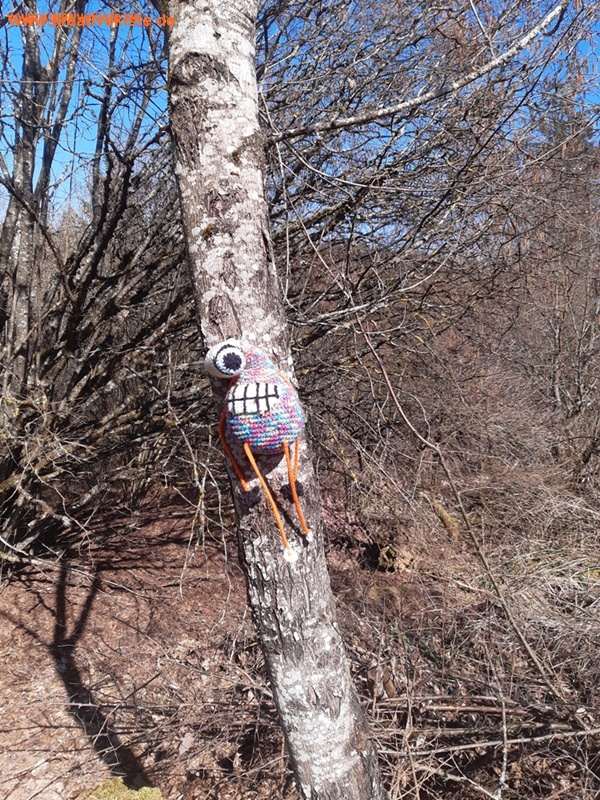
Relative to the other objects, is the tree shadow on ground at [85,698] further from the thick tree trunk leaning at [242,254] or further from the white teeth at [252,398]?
the white teeth at [252,398]

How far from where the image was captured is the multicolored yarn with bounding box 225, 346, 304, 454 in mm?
1258

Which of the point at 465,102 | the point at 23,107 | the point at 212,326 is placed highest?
the point at 23,107

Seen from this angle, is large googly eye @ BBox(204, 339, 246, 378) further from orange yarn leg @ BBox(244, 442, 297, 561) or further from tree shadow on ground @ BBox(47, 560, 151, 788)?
tree shadow on ground @ BBox(47, 560, 151, 788)

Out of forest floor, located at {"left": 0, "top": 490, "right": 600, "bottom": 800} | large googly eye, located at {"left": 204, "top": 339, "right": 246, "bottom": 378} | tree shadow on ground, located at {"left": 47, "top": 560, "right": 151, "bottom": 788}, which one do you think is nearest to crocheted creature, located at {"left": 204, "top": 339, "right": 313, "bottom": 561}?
large googly eye, located at {"left": 204, "top": 339, "right": 246, "bottom": 378}

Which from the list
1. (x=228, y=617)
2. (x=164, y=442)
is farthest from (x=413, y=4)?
(x=228, y=617)

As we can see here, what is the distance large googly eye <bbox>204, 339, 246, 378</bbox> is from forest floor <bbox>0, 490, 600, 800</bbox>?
5.33 feet

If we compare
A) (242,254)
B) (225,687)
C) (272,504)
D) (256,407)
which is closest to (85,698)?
(225,687)

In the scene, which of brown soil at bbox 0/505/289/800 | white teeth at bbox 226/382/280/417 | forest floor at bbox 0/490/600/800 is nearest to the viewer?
white teeth at bbox 226/382/280/417

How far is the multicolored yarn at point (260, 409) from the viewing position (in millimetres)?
1258

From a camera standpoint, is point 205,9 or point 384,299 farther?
point 384,299

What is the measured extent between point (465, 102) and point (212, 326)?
2.95m

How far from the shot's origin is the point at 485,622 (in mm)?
2945

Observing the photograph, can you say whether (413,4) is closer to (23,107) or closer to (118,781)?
(23,107)

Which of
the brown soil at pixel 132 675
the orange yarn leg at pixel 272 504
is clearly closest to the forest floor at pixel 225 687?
the brown soil at pixel 132 675
